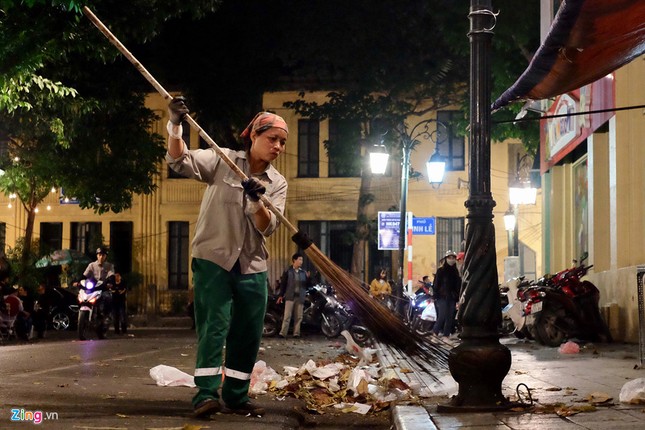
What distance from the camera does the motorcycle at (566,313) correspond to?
606 inches

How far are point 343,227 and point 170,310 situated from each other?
7.64m

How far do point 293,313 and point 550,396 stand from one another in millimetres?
15094

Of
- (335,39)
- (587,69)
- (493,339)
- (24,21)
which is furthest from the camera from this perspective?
(335,39)

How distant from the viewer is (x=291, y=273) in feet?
73.3

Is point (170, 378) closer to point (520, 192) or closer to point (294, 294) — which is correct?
point (294, 294)

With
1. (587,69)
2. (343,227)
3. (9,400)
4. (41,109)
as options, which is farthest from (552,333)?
(343,227)

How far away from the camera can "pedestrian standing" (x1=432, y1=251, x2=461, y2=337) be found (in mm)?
20203

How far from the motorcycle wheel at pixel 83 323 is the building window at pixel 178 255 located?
20.0 meters

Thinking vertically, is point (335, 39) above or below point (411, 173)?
above

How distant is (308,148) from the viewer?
39344 millimetres

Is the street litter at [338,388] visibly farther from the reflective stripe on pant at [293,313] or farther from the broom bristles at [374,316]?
the reflective stripe on pant at [293,313]

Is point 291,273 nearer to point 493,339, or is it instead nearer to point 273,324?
point 273,324

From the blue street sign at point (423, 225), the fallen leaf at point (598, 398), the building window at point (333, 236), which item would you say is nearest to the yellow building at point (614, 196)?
the fallen leaf at point (598, 398)

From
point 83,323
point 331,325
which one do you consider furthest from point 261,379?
point 331,325
